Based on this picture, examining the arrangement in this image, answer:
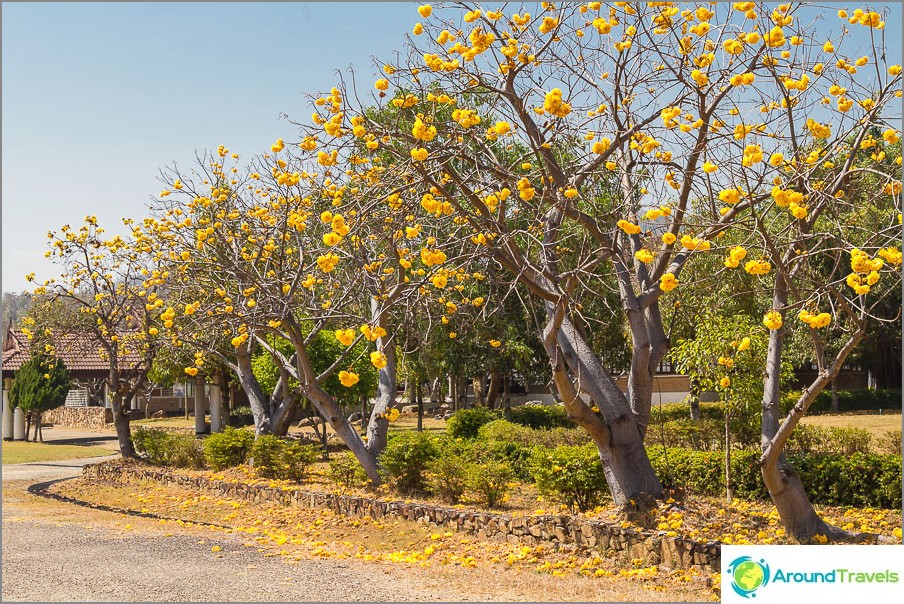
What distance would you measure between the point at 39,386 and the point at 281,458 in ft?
50.9

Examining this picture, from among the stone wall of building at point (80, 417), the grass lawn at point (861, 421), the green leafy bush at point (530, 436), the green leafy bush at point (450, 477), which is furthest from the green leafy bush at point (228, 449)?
the stone wall of building at point (80, 417)

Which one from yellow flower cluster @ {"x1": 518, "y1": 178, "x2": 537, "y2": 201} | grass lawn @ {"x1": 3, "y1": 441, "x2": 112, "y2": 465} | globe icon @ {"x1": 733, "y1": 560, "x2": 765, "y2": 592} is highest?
yellow flower cluster @ {"x1": 518, "y1": 178, "x2": 537, "y2": 201}

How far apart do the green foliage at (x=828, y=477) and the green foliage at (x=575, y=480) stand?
0.78 meters

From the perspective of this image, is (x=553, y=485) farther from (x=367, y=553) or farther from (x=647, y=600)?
(x=647, y=600)

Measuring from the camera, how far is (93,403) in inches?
1412

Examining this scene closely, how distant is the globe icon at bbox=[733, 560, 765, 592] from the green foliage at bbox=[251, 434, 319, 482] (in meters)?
7.43

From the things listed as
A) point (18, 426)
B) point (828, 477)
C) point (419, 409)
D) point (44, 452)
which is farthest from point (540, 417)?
point (18, 426)

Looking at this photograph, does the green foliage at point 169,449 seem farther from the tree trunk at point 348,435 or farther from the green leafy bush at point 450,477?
the green leafy bush at point 450,477

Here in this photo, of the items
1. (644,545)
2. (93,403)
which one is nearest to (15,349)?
(93,403)

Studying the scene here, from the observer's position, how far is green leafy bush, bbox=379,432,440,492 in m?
9.85

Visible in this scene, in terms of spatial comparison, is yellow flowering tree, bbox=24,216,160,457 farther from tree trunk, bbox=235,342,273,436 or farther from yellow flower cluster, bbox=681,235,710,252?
yellow flower cluster, bbox=681,235,710,252

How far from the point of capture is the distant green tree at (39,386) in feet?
76.9

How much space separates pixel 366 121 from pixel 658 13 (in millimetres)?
2659

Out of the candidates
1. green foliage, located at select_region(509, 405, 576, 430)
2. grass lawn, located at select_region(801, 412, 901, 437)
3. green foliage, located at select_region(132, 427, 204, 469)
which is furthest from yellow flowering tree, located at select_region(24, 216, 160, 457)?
grass lawn, located at select_region(801, 412, 901, 437)
